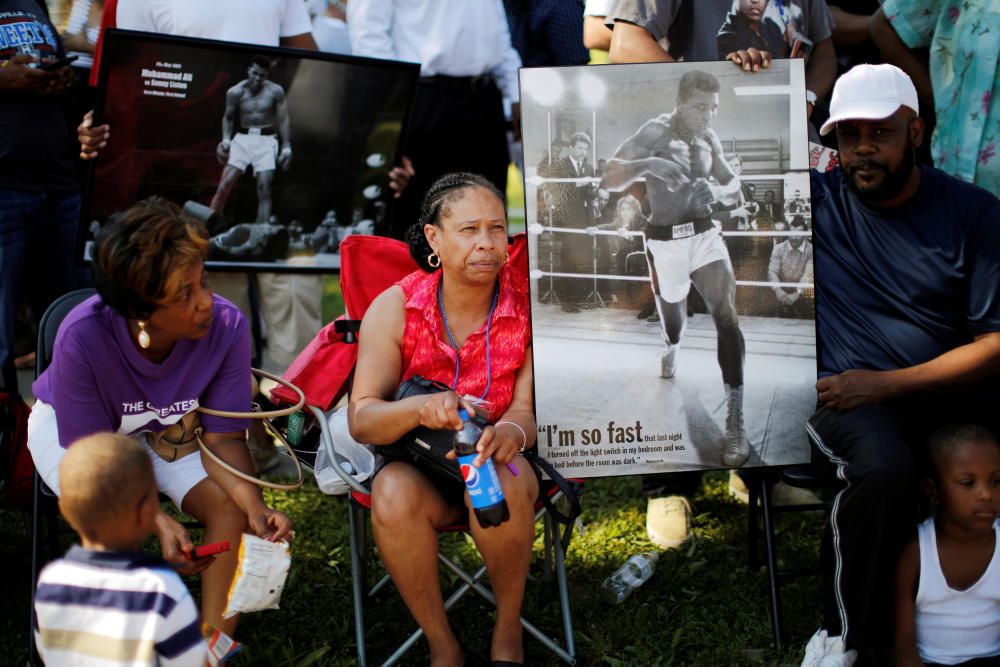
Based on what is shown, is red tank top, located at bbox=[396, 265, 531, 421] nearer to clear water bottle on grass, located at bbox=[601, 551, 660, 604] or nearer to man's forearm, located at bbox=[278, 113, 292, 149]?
clear water bottle on grass, located at bbox=[601, 551, 660, 604]

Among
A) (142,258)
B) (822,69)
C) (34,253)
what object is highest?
(822,69)

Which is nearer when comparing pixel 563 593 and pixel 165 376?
pixel 165 376

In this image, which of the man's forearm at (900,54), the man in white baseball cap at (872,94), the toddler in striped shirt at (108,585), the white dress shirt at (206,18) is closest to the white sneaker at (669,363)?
the man in white baseball cap at (872,94)

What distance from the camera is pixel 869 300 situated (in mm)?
3562

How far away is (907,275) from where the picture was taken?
11.5 feet

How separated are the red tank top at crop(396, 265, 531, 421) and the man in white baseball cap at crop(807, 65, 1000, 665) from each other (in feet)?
3.33

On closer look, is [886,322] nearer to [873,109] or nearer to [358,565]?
[873,109]

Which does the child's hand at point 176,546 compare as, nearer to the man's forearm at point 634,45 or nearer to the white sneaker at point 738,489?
the man's forearm at point 634,45

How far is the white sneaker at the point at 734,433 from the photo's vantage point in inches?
141

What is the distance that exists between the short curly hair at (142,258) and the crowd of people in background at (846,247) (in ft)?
0.19

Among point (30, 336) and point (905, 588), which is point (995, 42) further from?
point (30, 336)

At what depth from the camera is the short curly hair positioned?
2.96m

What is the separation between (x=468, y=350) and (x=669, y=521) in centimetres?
139

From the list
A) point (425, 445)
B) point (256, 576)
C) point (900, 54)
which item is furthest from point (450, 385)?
point (900, 54)
